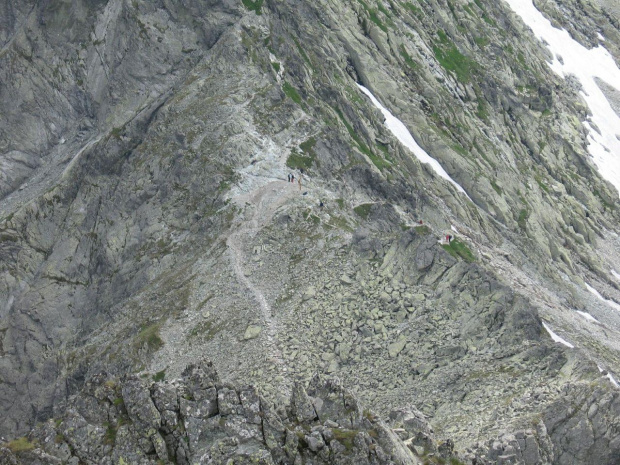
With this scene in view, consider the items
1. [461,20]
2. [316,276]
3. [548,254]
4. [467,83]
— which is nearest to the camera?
[316,276]

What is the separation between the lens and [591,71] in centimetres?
14475

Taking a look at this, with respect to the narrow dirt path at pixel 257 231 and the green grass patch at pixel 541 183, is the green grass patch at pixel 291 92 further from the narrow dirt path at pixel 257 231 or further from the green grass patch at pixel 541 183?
the green grass patch at pixel 541 183

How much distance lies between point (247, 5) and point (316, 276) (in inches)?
1666

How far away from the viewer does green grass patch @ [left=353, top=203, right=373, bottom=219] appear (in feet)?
222

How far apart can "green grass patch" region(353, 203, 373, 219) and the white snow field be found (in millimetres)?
63572

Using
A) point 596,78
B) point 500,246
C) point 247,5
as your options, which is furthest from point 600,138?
point 247,5

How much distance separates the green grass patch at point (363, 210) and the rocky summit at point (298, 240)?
1.37ft

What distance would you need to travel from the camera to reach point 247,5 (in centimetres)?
8950

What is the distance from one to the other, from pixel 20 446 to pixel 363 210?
39027mm

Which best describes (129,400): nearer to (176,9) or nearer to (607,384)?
(607,384)

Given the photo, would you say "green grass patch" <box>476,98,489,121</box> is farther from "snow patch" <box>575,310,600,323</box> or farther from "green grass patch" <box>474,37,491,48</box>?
"snow patch" <box>575,310,600,323</box>

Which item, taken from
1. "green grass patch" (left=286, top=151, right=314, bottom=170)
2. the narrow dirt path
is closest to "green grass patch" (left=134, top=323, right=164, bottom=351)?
the narrow dirt path

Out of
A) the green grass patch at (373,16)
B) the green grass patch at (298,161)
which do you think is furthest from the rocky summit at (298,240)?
the green grass patch at (373,16)

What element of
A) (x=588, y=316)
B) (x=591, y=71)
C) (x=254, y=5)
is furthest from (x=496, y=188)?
(x=591, y=71)
